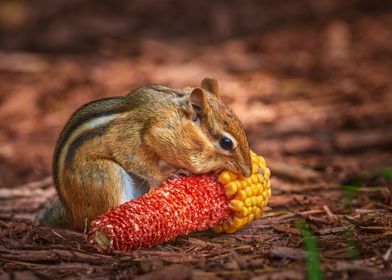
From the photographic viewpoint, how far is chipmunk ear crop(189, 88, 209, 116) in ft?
14.0

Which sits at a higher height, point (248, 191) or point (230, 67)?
point (230, 67)

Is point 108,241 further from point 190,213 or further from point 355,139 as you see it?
point 355,139

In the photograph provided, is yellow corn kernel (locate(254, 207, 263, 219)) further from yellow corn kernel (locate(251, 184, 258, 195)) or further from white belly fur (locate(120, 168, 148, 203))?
white belly fur (locate(120, 168, 148, 203))

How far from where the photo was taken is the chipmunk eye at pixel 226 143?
→ 4184 mm

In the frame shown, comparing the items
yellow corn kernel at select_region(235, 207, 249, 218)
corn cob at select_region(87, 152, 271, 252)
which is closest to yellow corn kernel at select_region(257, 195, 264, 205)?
corn cob at select_region(87, 152, 271, 252)

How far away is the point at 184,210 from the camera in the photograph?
397 centimetres

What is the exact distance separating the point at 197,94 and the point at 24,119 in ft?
12.8

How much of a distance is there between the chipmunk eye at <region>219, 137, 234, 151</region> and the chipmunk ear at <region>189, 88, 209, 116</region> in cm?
22

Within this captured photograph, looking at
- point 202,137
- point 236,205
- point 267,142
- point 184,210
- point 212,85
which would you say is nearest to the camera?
point 184,210

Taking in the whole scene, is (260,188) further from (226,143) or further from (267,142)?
(267,142)

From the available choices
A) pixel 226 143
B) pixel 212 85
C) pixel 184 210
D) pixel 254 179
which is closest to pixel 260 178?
pixel 254 179

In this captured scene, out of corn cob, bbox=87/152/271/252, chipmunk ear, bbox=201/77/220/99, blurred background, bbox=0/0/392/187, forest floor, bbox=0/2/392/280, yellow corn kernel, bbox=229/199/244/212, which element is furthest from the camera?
blurred background, bbox=0/0/392/187

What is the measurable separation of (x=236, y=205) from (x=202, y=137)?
1.68 feet

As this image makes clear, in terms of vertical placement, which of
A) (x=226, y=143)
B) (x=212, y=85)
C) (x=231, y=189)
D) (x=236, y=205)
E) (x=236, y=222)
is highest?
(x=212, y=85)
